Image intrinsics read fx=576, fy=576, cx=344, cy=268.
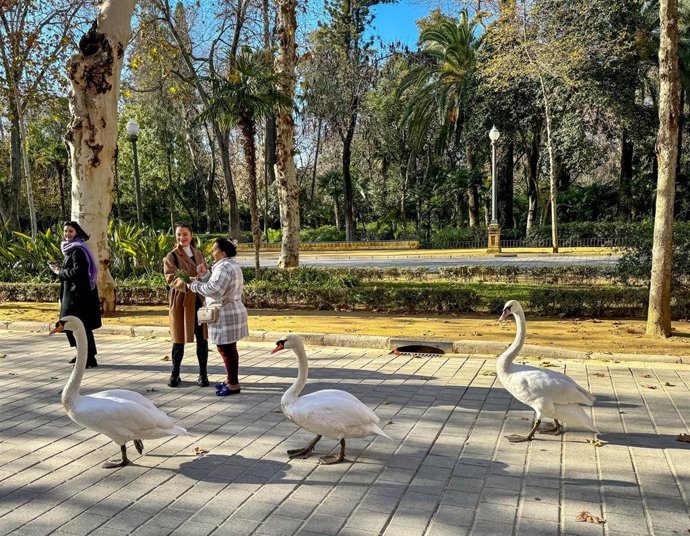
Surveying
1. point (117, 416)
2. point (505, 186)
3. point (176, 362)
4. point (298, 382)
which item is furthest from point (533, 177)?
point (117, 416)

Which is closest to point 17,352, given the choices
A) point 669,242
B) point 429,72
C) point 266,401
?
point 266,401

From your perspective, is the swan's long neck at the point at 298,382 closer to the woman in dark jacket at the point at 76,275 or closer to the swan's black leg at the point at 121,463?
the swan's black leg at the point at 121,463

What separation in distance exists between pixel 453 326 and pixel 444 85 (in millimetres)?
27053

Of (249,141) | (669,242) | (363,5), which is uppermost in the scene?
(363,5)

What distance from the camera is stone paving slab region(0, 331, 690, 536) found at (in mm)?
3592

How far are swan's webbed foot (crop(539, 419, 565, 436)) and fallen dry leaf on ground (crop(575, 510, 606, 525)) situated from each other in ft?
5.00

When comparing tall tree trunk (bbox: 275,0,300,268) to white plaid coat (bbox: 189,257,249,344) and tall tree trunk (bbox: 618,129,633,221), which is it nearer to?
white plaid coat (bbox: 189,257,249,344)

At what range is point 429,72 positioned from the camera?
35.0 m

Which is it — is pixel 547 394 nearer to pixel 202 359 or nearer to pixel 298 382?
pixel 298 382

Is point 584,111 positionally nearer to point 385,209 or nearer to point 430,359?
point 385,209

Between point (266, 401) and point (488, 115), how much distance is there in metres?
29.7

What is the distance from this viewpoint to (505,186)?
121 feet

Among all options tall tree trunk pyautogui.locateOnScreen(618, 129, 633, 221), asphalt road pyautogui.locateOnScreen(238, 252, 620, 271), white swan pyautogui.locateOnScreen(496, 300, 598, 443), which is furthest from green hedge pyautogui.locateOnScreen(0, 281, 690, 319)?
tall tree trunk pyautogui.locateOnScreen(618, 129, 633, 221)

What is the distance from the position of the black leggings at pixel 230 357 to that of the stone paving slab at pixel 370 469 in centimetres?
23
